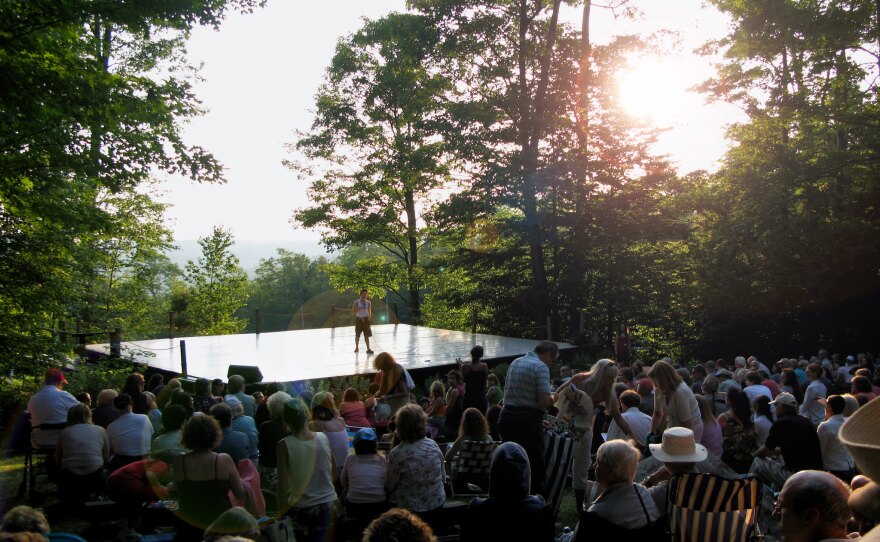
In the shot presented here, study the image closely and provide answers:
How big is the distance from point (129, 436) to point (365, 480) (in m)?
2.86

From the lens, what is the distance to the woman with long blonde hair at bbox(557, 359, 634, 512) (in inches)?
253

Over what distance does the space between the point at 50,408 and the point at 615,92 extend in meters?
19.2

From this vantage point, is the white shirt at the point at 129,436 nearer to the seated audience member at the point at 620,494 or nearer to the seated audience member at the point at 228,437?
the seated audience member at the point at 228,437

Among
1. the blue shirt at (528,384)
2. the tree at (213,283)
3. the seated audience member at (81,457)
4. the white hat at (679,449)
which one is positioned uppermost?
the tree at (213,283)

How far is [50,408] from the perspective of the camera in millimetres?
7598

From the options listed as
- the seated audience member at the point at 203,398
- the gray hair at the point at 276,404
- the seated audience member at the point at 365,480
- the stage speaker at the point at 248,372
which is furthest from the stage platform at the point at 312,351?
the seated audience member at the point at 365,480

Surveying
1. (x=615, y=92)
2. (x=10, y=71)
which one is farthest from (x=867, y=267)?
(x=10, y=71)

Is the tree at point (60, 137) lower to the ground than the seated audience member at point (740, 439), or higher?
higher

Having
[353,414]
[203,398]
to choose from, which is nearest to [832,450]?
[353,414]

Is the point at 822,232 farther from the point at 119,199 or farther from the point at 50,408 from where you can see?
the point at 119,199

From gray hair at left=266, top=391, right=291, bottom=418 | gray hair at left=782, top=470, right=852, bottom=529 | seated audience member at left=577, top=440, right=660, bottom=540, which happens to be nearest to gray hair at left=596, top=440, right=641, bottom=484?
Result: seated audience member at left=577, top=440, right=660, bottom=540

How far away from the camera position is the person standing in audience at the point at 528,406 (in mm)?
6082

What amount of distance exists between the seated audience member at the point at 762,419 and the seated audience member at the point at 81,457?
19.6ft

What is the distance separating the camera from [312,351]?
17750mm
